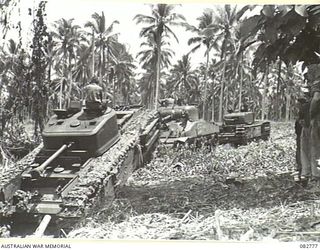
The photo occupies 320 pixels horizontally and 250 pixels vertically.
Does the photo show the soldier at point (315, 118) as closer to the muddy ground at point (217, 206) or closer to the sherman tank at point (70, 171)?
the muddy ground at point (217, 206)

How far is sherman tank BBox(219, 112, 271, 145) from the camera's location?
6004 mm

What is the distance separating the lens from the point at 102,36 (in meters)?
3.94

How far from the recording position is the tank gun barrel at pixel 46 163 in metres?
3.37

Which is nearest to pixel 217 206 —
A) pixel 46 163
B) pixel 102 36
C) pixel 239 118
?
pixel 46 163

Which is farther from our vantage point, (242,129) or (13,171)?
(242,129)

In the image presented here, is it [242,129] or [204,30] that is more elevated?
[204,30]

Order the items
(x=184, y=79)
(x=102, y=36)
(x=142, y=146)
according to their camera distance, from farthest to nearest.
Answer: (x=184, y=79) < (x=142, y=146) < (x=102, y=36)

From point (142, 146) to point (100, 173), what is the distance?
3.32 ft

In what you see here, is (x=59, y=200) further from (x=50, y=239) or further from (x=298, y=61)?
(x=298, y=61)

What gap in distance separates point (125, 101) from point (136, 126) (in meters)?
2.94

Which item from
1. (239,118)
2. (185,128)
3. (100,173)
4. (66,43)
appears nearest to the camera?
(100,173)

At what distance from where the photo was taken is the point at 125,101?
7.34m

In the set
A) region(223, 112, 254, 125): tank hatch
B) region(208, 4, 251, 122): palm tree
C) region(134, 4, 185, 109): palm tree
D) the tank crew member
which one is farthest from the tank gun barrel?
region(223, 112, 254, 125): tank hatch

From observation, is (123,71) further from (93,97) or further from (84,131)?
(84,131)
